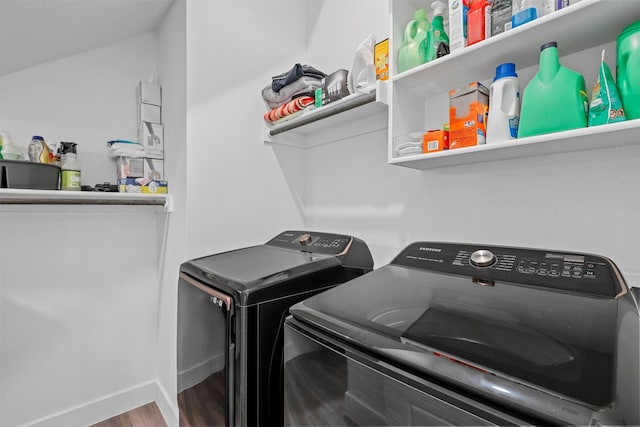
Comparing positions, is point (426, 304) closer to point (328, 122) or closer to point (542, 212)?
point (542, 212)

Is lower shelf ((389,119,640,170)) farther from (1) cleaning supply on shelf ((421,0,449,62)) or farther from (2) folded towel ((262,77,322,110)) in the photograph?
(2) folded towel ((262,77,322,110))

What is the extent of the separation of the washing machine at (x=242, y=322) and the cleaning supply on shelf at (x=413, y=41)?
0.77 m

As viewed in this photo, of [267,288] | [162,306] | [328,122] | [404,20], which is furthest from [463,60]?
[162,306]

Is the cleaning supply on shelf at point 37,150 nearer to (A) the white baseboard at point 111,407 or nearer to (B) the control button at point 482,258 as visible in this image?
(A) the white baseboard at point 111,407

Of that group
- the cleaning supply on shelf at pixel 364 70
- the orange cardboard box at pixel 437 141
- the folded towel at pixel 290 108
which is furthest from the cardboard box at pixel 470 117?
the folded towel at pixel 290 108

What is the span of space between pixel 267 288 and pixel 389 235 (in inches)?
29.9

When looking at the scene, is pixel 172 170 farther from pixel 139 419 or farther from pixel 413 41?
pixel 139 419

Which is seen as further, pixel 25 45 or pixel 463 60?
pixel 25 45

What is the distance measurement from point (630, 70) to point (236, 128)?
1641 millimetres

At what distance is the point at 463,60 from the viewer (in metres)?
1.08

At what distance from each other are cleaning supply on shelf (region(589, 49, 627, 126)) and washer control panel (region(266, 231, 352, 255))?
928mm

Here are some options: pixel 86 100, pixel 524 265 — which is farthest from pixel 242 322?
pixel 86 100

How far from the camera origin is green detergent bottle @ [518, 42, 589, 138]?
85cm

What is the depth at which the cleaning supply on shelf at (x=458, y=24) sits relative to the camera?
1.06m
